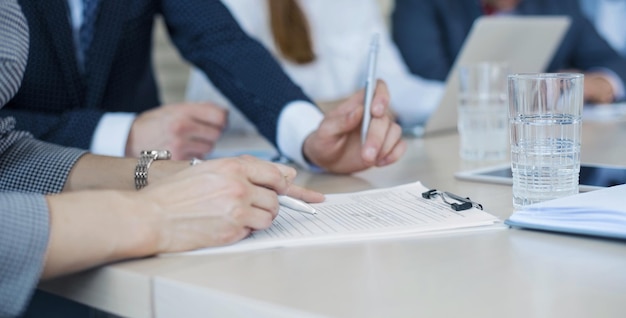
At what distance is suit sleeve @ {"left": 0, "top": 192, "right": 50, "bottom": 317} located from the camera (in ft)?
2.23

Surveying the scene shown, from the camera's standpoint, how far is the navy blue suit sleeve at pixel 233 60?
1.46m

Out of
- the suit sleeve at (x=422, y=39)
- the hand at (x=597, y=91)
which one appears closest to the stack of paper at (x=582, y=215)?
the hand at (x=597, y=91)

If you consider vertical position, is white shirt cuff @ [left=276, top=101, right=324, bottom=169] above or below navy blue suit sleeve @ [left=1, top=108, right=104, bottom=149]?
below

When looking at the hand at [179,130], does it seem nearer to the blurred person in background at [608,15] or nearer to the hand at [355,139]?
the hand at [355,139]

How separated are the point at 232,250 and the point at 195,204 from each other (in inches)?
2.2

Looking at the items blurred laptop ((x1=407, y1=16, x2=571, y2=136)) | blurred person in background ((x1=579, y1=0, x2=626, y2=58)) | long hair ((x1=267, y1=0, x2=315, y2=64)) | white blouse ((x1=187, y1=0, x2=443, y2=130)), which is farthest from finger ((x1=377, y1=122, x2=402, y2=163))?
blurred person in background ((x1=579, y1=0, x2=626, y2=58))

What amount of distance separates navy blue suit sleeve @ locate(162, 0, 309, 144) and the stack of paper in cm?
69

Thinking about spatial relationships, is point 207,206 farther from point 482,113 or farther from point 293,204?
point 482,113

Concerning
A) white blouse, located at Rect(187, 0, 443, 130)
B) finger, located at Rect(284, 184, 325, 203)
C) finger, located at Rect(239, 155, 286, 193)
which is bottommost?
white blouse, located at Rect(187, 0, 443, 130)

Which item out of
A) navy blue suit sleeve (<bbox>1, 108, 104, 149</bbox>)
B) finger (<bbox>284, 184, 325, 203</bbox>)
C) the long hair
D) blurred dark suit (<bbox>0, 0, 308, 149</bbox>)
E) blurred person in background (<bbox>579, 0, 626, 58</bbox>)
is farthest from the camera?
blurred person in background (<bbox>579, 0, 626, 58</bbox>)

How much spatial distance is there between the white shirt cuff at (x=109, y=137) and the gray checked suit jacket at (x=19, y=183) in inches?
12.2

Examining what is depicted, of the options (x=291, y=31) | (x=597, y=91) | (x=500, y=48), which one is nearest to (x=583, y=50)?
(x=597, y=91)

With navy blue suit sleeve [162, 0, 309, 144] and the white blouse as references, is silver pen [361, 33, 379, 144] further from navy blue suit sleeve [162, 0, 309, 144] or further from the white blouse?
the white blouse

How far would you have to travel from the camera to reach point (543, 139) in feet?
3.06
